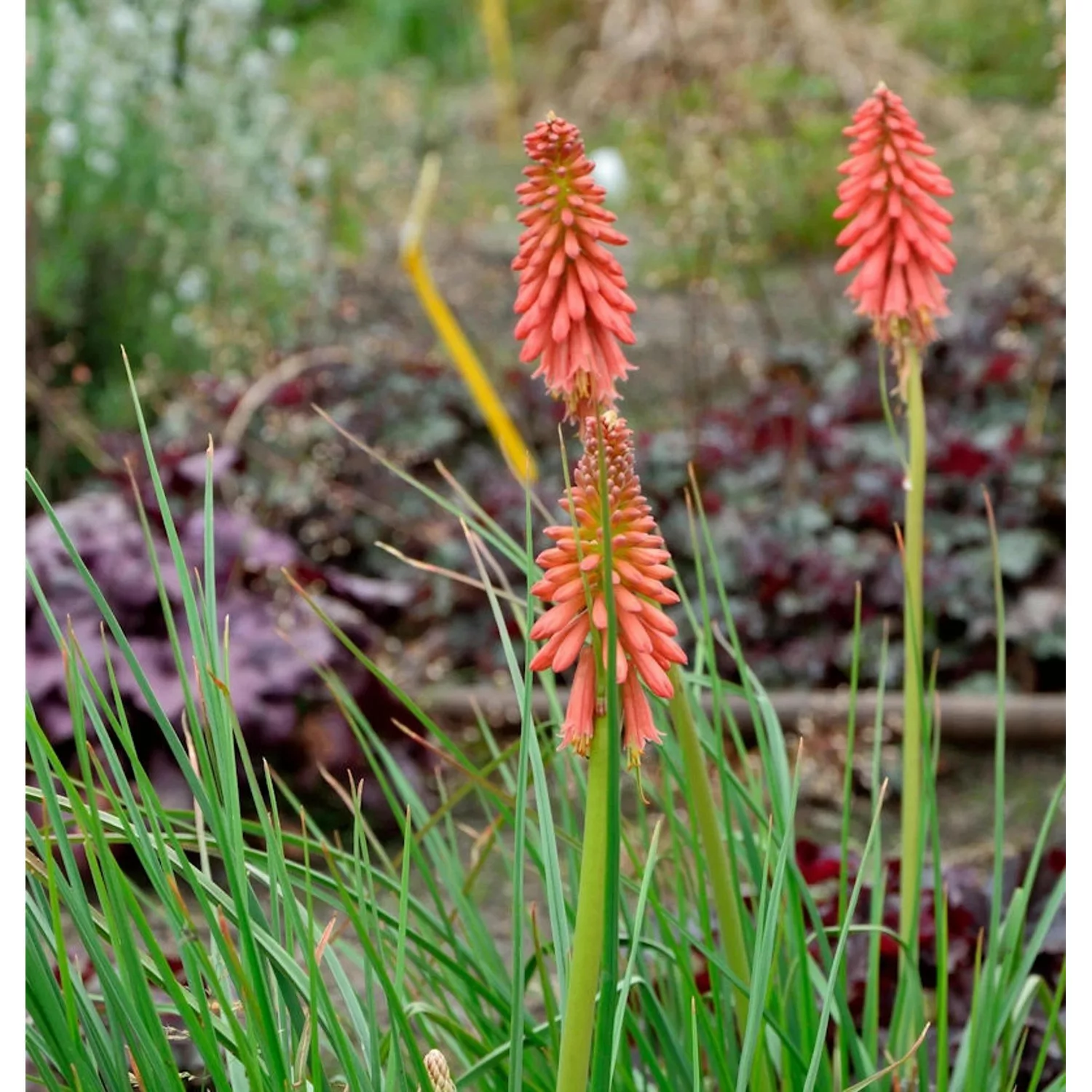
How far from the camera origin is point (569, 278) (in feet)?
3.70

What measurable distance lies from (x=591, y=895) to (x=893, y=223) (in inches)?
37.5

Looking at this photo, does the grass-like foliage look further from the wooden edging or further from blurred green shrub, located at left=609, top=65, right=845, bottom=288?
blurred green shrub, located at left=609, top=65, right=845, bottom=288

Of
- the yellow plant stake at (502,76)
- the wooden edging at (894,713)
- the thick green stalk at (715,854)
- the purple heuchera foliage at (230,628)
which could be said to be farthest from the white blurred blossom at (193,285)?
the yellow plant stake at (502,76)

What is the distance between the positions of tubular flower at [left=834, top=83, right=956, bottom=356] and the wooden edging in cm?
177

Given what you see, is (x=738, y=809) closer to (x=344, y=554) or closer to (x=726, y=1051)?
(x=726, y=1051)

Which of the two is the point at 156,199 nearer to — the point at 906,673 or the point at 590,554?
the point at 906,673

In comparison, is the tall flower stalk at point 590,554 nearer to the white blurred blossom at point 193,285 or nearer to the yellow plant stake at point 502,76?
the white blurred blossom at point 193,285

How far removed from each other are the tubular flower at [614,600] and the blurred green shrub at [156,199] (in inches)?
136

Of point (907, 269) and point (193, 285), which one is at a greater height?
point (193, 285)

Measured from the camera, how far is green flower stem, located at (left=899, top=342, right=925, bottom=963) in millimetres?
1646

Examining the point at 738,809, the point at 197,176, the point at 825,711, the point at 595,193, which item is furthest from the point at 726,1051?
the point at 197,176

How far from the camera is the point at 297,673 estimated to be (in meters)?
2.99

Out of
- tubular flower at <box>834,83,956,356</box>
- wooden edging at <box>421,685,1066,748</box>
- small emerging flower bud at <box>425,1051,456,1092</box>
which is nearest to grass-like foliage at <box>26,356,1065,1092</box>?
small emerging flower bud at <box>425,1051,456,1092</box>

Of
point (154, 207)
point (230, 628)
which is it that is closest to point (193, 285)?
point (154, 207)
